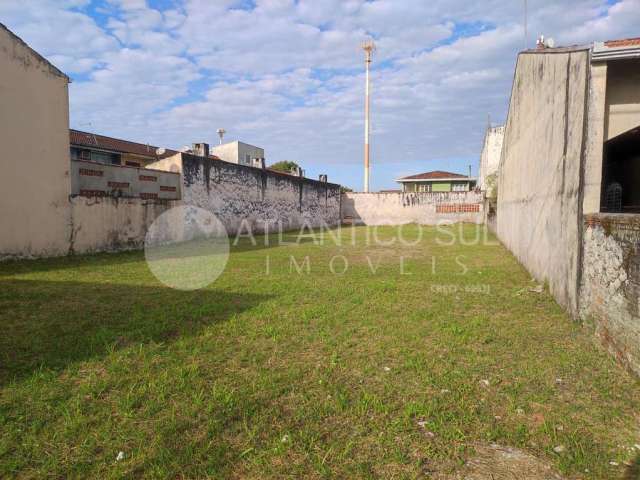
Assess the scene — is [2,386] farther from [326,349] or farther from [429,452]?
[429,452]

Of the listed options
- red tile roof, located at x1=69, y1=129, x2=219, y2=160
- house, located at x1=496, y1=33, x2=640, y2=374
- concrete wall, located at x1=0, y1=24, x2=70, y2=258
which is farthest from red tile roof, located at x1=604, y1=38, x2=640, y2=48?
red tile roof, located at x1=69, y1=129, x2=219, y2=160

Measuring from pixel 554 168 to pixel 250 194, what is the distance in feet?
44.1

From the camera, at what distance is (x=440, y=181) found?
120ft

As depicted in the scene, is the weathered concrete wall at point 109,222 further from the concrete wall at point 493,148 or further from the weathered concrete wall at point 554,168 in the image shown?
the concrete wall at point 493,148

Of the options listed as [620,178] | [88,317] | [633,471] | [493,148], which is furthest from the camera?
[493,148]

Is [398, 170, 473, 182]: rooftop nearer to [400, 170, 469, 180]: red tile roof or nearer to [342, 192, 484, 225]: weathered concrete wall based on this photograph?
[400, 170, 469, 180]: red tile roof

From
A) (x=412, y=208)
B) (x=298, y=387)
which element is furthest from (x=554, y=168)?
(x=412, y=208)

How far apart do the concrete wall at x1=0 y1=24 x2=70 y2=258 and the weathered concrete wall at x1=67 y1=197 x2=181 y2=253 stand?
0.93 ft

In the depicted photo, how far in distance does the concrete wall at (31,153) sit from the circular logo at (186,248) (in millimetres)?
2264

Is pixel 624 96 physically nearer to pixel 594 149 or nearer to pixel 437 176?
pixel 594 149

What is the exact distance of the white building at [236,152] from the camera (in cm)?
3011

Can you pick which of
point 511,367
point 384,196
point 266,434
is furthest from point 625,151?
point 384,196

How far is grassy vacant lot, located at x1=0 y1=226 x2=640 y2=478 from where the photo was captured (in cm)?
195

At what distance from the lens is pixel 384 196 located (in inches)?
1013
